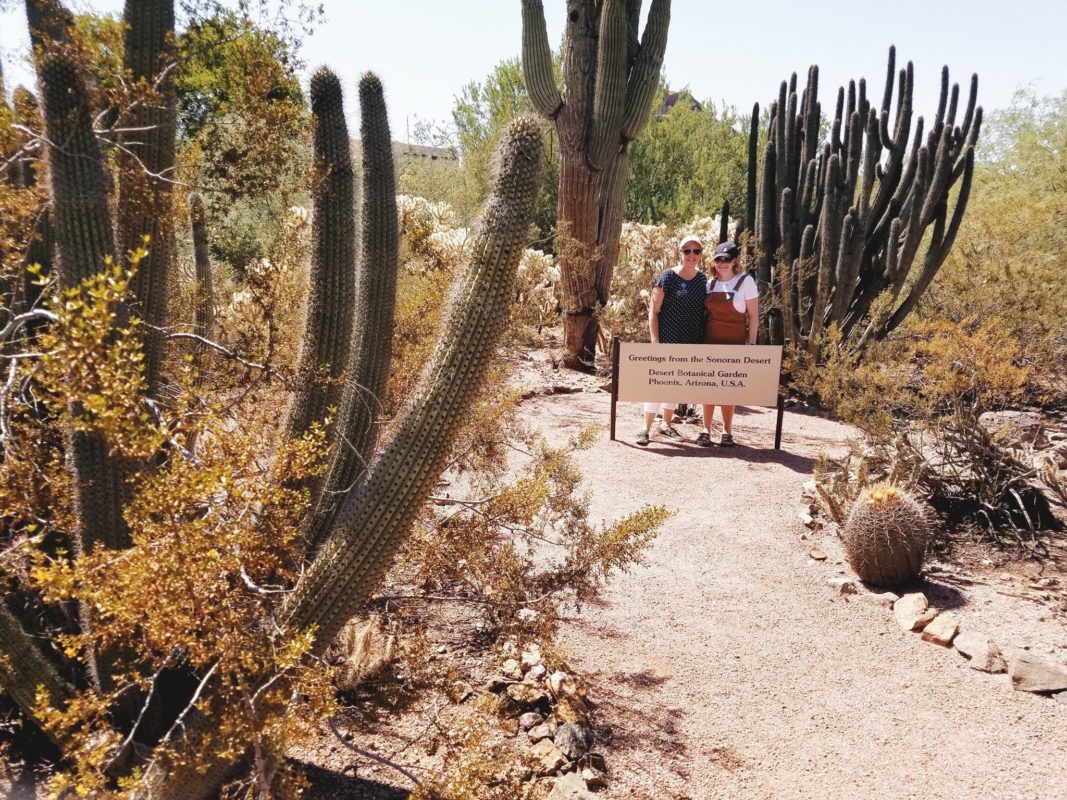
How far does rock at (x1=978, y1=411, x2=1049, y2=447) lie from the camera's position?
5910 millimetres

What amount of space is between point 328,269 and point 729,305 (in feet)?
14.9

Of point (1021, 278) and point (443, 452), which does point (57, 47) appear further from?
point (1021, 278)

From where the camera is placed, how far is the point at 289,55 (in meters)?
3.31

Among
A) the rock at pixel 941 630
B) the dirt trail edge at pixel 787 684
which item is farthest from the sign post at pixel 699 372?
the rock at pixel 941 630

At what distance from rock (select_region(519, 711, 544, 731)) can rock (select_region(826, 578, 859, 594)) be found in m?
2.28

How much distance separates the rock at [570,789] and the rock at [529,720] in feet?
1.21

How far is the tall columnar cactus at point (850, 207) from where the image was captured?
9195 millimetres

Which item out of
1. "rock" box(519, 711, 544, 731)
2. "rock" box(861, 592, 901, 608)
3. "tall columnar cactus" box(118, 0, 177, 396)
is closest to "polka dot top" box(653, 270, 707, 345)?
"rock" box(861, 592, 901, 608)

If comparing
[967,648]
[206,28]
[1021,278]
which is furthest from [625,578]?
[1021,278]

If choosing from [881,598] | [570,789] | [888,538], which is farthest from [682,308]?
[570,789]

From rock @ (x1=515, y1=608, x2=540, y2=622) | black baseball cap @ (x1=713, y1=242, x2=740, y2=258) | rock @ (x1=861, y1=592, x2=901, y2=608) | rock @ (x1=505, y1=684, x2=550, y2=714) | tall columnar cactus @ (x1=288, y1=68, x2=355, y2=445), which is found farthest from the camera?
black baseball cap @ (x1=713, y1=242, x2=740, y2=258)

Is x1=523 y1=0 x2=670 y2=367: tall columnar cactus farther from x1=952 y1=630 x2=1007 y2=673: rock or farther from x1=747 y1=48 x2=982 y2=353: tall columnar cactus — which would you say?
x1=952 y1=630 x2=1007 y2=673: rock

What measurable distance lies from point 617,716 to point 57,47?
347cm

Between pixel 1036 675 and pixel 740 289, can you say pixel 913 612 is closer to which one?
pixel 1036 675
